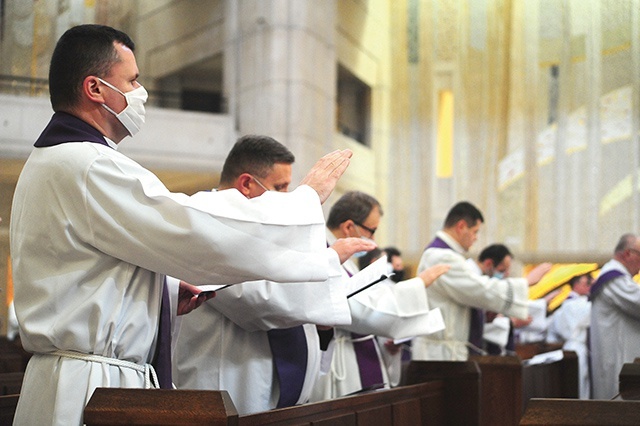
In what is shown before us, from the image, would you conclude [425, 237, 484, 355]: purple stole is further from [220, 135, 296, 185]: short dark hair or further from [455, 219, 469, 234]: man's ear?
[220, 135, 296, 185]: short dark hair

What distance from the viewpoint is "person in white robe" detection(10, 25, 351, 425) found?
2.62m

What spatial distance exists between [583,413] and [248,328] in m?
1.81

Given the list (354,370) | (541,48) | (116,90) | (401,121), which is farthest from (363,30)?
(116,90)

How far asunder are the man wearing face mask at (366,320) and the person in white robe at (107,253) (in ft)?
6.96

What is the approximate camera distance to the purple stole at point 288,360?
381 centimetres

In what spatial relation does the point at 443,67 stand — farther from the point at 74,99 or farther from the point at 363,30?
the point at 74,99

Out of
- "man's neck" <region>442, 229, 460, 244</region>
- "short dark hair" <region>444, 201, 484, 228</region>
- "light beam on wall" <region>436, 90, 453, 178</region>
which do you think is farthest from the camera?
"light beam on wall" <region>436, 90, 453, 178</region>

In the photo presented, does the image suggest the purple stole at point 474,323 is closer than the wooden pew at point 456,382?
Result: No

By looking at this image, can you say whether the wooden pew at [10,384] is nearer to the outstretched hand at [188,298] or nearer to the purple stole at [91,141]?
the outstretched hand at [188,298]

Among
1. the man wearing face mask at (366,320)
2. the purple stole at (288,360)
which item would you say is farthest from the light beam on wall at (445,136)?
the purple stole at (288,360)

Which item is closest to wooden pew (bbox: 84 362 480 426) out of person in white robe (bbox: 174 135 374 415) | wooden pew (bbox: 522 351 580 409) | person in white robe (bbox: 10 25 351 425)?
person in white robe (bbox: 10 25 351 425)

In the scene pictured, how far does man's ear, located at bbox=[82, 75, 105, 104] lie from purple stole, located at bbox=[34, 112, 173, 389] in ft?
0.26

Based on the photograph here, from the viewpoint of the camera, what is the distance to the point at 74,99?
9.43 feet

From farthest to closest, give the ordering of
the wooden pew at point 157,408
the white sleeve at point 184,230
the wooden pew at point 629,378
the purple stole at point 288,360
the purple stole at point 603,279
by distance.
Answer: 1. the purple stole at point 603,279
2. the wooden pew at point 629,378
3. the purple stole at point 288,360
4. the white sleeve at point 184,230
5. the wooden pew at point 157,408
